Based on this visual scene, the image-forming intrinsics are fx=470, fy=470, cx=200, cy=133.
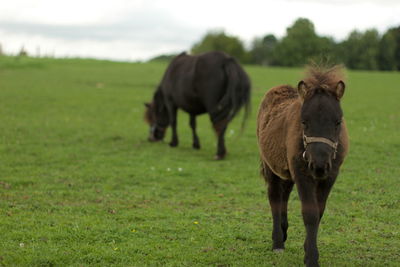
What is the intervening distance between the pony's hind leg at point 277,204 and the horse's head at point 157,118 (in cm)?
829

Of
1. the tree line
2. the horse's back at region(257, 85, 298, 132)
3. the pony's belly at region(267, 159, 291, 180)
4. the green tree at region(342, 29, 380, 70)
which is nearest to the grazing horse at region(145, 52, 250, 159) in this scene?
the tree line

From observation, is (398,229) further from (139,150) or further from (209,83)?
(139,150)

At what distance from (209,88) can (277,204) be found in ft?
20.6

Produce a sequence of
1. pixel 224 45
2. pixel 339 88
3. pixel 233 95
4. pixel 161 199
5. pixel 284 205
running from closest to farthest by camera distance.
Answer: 1. pixel 339 88
2. pixel 284 205
3. pixel 161 199
4. pixel 233 95
5. pixel 224 45

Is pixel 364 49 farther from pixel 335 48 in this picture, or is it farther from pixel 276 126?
pixel 276 126

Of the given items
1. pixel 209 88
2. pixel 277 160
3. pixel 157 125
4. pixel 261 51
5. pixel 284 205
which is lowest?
pixel 284 205

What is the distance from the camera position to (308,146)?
4.16 metres

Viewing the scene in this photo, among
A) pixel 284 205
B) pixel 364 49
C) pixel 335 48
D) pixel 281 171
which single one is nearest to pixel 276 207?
pixel 284 205

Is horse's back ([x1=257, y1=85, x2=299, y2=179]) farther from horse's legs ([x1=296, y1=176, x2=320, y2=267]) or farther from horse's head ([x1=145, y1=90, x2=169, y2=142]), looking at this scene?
horse's head ([x1=145, y1=90, x2=169, y2=142])

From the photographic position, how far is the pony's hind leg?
5562 mm

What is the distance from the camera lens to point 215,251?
5543mm

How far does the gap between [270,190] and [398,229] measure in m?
2.10

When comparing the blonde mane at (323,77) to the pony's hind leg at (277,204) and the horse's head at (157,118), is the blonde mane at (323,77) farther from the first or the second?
the horse's head at (157,118)

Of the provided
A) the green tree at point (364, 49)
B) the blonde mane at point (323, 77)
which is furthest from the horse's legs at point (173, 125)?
the green tree at point (364, 49)
